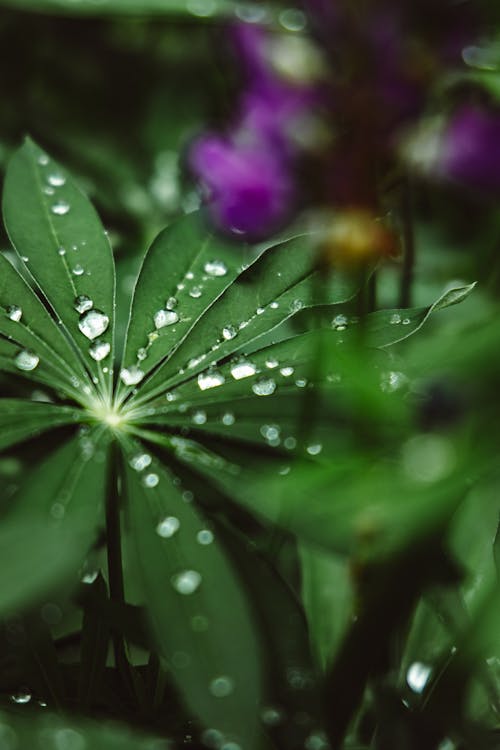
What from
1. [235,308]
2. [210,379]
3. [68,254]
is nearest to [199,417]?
[210,379]

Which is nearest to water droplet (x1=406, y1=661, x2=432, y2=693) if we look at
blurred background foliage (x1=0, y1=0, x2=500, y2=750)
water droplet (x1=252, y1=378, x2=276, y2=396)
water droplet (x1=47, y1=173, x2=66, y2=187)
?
blurred background foliage (x1=0, y1=0, x2=500, y2=750)

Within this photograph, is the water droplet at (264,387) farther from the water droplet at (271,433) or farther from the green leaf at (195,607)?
the green leaf at (195,607)

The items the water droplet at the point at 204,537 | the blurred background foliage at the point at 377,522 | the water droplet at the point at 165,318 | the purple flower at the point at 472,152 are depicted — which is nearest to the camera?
the blurred background foliage at the point at 377,522

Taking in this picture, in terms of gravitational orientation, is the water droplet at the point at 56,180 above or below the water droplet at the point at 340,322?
above

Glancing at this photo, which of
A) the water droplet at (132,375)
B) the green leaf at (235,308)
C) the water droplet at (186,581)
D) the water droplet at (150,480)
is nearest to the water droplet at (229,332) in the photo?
the green leaf at (235,308)

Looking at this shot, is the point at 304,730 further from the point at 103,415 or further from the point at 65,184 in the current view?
the point at 65,184

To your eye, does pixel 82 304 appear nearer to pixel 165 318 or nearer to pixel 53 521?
pixel 165 318

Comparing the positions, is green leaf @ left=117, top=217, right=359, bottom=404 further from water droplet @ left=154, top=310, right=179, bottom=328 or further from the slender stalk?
the slender stalk
